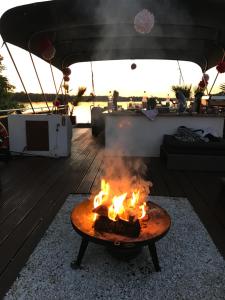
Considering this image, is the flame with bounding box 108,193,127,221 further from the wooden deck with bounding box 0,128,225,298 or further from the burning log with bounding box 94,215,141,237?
the wooden deck with bounding box 0,128,225,298

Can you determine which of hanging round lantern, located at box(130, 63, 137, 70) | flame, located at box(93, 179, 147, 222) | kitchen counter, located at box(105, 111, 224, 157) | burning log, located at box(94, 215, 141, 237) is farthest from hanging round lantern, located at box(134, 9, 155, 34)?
hanging round lantern, located at box(130, 63, 137, 70)

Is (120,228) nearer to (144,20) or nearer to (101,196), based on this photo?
(101,196)

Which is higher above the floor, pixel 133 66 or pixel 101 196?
pixel 133 66

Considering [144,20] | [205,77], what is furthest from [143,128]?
[205,77]

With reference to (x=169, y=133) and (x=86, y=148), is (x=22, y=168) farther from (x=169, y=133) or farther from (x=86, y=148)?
(x=169, y=133)

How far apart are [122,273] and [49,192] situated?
7.19 feet

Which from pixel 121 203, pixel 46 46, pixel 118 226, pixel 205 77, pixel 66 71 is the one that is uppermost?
pixel 46 46

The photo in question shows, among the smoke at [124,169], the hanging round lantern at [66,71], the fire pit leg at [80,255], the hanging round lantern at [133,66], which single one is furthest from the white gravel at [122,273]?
the hanging round lantern at [66,71]

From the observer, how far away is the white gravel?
1927 mm

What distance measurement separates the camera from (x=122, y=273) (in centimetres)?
215

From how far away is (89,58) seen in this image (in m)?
8.76

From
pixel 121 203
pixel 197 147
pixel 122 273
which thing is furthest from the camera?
pixel 197 147

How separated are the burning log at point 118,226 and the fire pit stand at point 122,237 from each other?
0.04 m

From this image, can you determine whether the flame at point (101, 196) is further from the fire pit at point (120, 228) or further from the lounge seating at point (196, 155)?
the lounge seating at point (196, 155)
